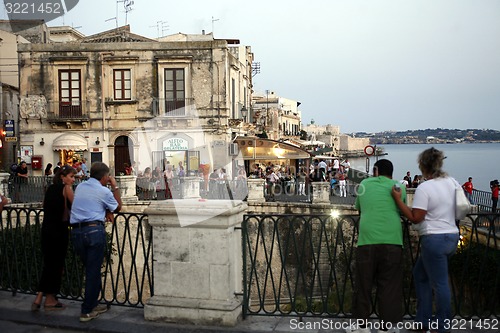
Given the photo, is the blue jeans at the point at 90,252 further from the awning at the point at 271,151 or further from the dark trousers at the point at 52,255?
the awning at the point at 271,151

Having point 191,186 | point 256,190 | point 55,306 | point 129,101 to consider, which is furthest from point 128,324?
point 129,101

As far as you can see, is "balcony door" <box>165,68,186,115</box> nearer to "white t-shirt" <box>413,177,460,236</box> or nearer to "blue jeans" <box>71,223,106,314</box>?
"blue jeans" <box>71,223,106,314</box>

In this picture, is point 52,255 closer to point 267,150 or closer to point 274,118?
point 267,150

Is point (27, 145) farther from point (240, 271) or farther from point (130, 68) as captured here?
point (240, 271)

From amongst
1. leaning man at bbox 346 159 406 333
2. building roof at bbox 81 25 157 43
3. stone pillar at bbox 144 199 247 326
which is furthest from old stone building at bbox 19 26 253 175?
leaning man at bbox 346 159 406 333

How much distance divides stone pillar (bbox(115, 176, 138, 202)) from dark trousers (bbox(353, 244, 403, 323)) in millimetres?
16088

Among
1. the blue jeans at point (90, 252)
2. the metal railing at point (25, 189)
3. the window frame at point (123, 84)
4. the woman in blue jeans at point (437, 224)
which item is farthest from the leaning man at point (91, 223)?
the window frame at point (123, 84)

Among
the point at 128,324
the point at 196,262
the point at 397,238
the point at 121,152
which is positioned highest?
the point at 121,152

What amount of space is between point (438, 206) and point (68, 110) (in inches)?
965

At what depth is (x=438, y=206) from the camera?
16.3ft

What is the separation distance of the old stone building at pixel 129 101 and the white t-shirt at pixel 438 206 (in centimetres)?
2137

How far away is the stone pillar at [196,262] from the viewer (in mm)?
5457

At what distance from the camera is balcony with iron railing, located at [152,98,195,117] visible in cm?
2614

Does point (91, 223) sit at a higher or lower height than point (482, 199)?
higher
